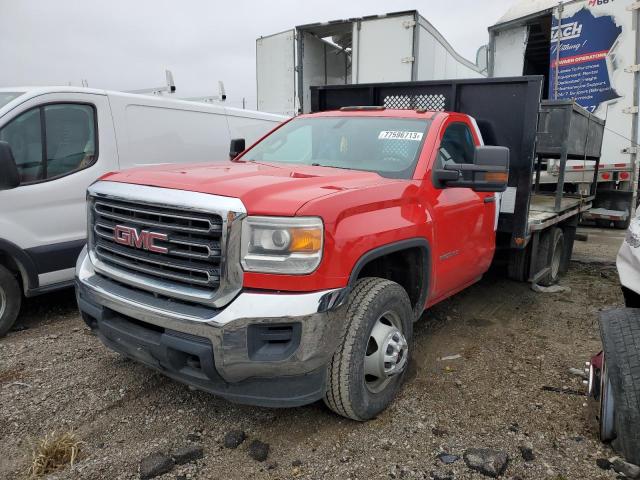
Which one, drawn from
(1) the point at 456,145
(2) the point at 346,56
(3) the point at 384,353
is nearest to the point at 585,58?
(2) the point at 346,56

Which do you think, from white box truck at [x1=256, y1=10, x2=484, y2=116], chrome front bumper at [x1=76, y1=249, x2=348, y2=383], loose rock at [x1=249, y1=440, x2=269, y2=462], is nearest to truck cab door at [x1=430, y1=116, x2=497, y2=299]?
chrome front bumper at [x1=76, y1=249, x2=348, y2=383]

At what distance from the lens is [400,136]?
12.3 feet

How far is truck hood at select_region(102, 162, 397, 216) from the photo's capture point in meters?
2.49

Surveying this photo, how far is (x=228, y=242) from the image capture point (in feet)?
7.98

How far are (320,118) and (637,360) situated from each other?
9.67ft

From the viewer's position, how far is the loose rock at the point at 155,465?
98.4 inches

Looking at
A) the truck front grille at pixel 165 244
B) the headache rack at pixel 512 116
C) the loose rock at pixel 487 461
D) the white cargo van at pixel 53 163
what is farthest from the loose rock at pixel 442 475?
the white cargo van at pixel 53 163

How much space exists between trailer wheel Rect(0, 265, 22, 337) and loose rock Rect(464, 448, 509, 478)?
3.66 m

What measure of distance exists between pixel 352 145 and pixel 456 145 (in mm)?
907

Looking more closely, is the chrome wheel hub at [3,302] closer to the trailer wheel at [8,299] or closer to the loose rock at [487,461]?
the trailer wheel at [8,299]

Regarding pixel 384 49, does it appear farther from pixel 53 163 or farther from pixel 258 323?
pixel 258 323

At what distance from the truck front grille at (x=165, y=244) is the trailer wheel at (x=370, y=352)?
2.55ft

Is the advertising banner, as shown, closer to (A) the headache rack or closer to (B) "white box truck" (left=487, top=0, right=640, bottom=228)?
(B) "white box truck" (left=487, top=0, right=640, bottom=228)

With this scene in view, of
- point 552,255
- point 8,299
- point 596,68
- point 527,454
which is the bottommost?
point 527,454
